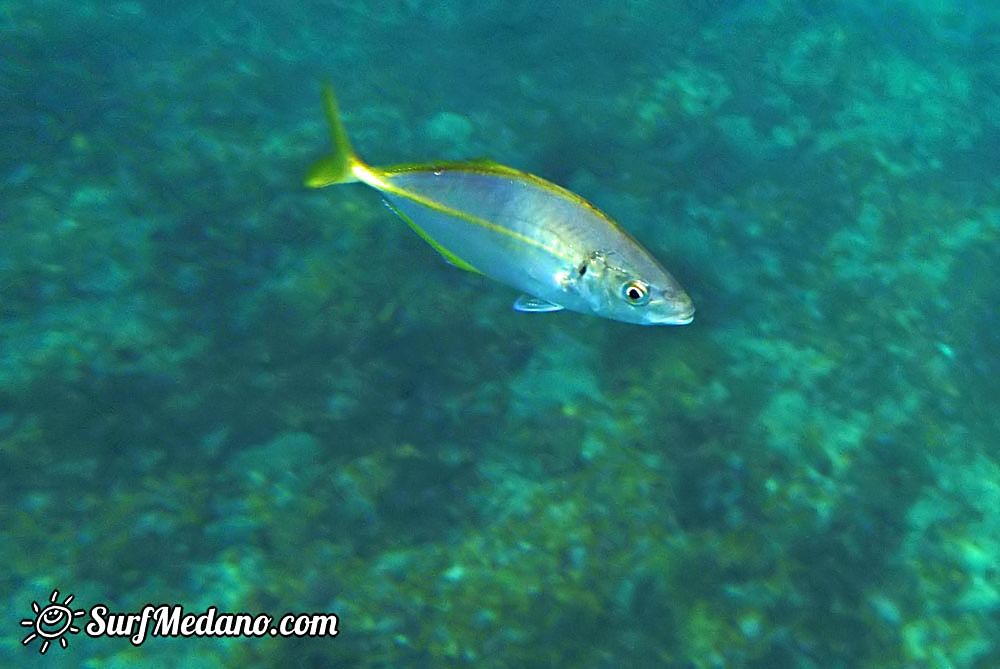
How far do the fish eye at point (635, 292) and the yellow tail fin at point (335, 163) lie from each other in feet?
3.51

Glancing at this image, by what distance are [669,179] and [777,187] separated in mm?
1027

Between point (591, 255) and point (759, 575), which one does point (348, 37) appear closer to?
point (591, 255)

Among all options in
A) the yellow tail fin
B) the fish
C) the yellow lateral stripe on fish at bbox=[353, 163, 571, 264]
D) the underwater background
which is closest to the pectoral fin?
the fish

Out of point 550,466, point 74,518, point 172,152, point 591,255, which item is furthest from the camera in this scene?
point 172,152

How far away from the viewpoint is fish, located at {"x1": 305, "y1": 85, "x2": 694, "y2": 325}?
8.23 feet

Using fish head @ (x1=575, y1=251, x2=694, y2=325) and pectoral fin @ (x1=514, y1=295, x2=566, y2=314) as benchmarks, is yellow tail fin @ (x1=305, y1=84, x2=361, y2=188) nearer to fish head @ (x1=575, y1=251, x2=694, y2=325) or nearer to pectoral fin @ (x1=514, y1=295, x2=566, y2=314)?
pectoral fin @ (x1=514, y1=295, x2=566, y2=314)

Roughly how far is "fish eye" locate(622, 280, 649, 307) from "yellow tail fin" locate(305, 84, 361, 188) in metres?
1.07

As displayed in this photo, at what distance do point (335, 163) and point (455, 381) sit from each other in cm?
150

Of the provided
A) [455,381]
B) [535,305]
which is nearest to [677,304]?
[535,305]

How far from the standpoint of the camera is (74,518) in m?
2.98

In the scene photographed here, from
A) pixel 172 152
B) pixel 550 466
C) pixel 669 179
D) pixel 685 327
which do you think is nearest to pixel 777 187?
pixel 669 179

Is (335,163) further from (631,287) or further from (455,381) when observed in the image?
(455,381)

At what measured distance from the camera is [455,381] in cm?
380

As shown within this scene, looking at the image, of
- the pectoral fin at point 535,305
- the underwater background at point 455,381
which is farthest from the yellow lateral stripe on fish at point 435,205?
the underwater background at point 455,381
